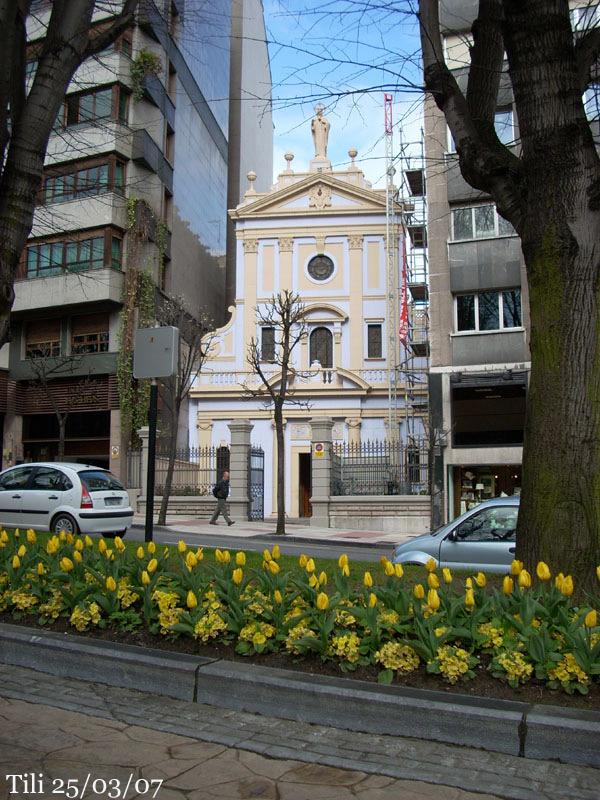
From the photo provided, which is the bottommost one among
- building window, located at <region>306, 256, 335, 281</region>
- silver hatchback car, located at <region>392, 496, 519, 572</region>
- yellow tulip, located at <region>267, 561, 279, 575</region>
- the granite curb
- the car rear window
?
the granite curb

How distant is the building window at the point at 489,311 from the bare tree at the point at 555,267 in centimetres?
2000

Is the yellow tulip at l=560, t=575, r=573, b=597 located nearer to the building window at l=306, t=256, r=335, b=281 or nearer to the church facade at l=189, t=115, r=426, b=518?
the church facade at l=189, t=115, r=426, b=518

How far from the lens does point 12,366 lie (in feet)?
109

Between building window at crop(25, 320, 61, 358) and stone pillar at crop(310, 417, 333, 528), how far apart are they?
1372 centimetres

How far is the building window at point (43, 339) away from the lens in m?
32.5

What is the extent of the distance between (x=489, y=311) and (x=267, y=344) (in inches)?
499

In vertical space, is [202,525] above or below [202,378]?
below

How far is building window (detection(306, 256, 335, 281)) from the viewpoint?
37.4 metres

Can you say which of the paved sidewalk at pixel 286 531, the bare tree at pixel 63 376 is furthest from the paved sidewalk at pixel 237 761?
the bare tree at pixel 63 376

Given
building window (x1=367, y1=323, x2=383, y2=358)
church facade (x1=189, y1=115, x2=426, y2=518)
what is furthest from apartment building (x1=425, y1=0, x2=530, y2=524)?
building window (x1=367, y1=323, x2=383, y2=358)

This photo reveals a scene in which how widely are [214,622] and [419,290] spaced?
31441mm

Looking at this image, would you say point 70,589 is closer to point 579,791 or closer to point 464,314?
point 579,791

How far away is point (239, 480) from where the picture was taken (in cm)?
2508

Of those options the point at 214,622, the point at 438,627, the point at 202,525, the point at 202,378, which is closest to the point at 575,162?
the point at 438,627
